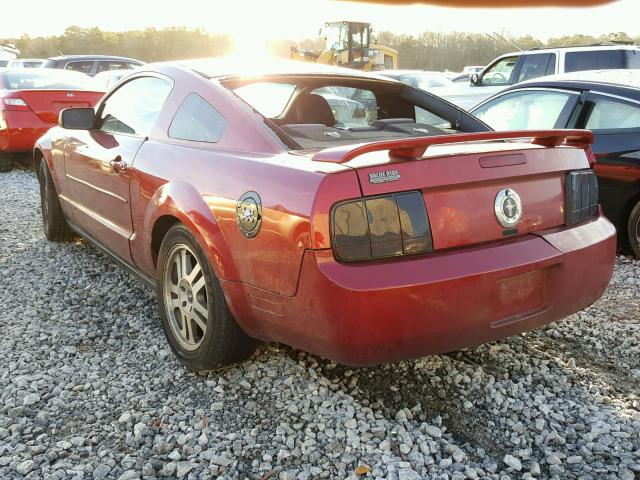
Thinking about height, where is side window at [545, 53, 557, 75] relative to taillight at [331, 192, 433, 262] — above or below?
above

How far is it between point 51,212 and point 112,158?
1.75 meters

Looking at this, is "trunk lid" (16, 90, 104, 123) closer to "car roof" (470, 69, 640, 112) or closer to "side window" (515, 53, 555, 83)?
"car roof" (470, 69, 640, 112)

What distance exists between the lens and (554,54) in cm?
972

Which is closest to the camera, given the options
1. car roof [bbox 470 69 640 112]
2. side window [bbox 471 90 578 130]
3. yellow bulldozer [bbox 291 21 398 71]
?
car roof [bbox 470 69 640 112]

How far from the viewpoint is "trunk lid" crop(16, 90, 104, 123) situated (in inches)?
336

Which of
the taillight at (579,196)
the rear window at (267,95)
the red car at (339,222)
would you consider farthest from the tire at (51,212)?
the taillight at (579,196)

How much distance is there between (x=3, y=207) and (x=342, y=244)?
5.84 m

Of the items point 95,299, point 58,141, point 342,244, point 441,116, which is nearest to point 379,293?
point 342,244

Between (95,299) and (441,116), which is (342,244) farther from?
(95,299)

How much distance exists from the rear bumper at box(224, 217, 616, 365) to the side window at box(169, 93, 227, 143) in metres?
0.77

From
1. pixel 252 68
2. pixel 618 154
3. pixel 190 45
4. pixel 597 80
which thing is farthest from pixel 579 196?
pixel 190 45

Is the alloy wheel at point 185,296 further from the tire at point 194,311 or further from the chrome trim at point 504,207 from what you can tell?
the chrome trim at point 504,207

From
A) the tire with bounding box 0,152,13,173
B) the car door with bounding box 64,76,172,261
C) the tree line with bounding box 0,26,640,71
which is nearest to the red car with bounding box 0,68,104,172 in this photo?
the tire with bounding box 0,152,13,173

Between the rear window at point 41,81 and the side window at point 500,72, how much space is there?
254 inches
